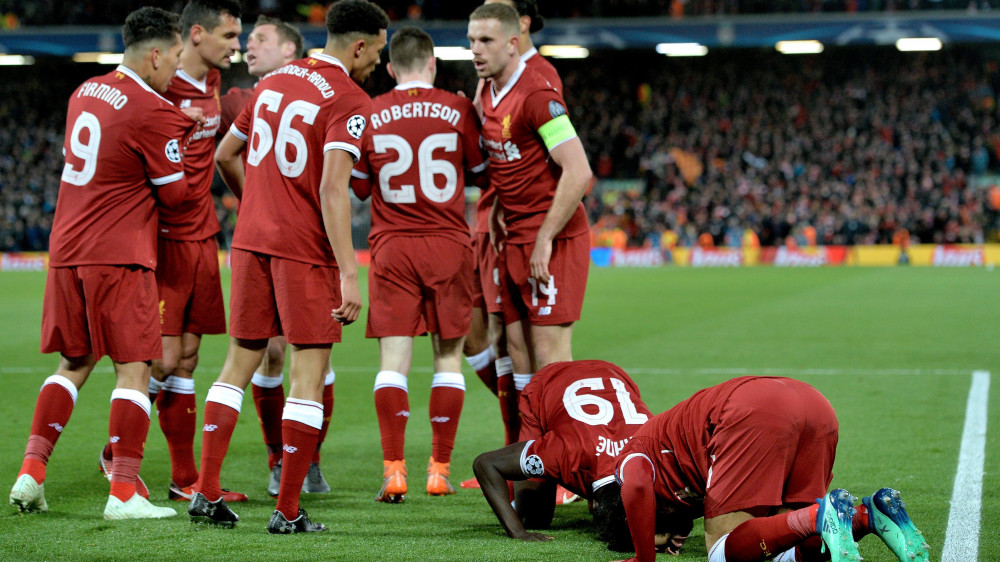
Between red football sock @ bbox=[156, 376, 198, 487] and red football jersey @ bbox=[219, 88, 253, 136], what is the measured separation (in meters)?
1.44

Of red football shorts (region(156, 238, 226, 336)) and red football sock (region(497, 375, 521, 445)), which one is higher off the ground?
red football shorts (region(156, 238, 226, 336))

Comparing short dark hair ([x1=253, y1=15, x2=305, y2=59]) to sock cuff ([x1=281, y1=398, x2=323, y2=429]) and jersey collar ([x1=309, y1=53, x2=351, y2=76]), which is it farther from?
sock cuff ([x1=281, y1=398, x2=323, y2=429])

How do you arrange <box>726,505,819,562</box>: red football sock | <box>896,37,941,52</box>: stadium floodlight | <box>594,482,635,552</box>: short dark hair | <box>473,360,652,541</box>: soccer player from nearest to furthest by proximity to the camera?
1. <box>726,505,819,562</box>: red football sock
2. <box>594,482,635,552</box>: short dark hair
3. <box>473,360,652,541</box>: soccer player
4. <box>896,37,941,52</box>: stadium floodlight

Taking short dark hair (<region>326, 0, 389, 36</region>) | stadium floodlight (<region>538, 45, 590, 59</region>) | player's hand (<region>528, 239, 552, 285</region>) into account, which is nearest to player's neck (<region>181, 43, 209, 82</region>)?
short dark hair (<region>326, 0, 389, 36</region>)

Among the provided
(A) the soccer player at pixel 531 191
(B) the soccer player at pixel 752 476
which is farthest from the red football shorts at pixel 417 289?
(B) the soccer player at pixel 752 476

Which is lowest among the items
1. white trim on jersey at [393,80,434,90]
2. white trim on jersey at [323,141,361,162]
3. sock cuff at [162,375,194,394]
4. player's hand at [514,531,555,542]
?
player's hand at [514,531,555,542]

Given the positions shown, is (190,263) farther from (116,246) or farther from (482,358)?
(482,358)

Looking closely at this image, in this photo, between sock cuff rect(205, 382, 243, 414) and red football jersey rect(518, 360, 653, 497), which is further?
sock cuff rect(205, 382, 243, 414)

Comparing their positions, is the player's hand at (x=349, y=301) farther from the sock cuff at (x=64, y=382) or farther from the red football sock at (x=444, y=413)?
the sock cuff at (x=64, y=382)

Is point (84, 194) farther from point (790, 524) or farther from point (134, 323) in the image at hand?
point (790, 524)

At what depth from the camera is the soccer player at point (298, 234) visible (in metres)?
4.44

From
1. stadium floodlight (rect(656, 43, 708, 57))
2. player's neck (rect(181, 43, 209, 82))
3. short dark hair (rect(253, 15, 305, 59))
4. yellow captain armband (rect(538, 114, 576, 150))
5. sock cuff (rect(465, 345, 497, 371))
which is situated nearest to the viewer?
yellow captain armband (rect(538, 114, 576, 150))

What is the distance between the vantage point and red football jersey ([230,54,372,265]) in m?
4.58

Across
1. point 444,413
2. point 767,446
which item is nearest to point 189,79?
point 444,413
